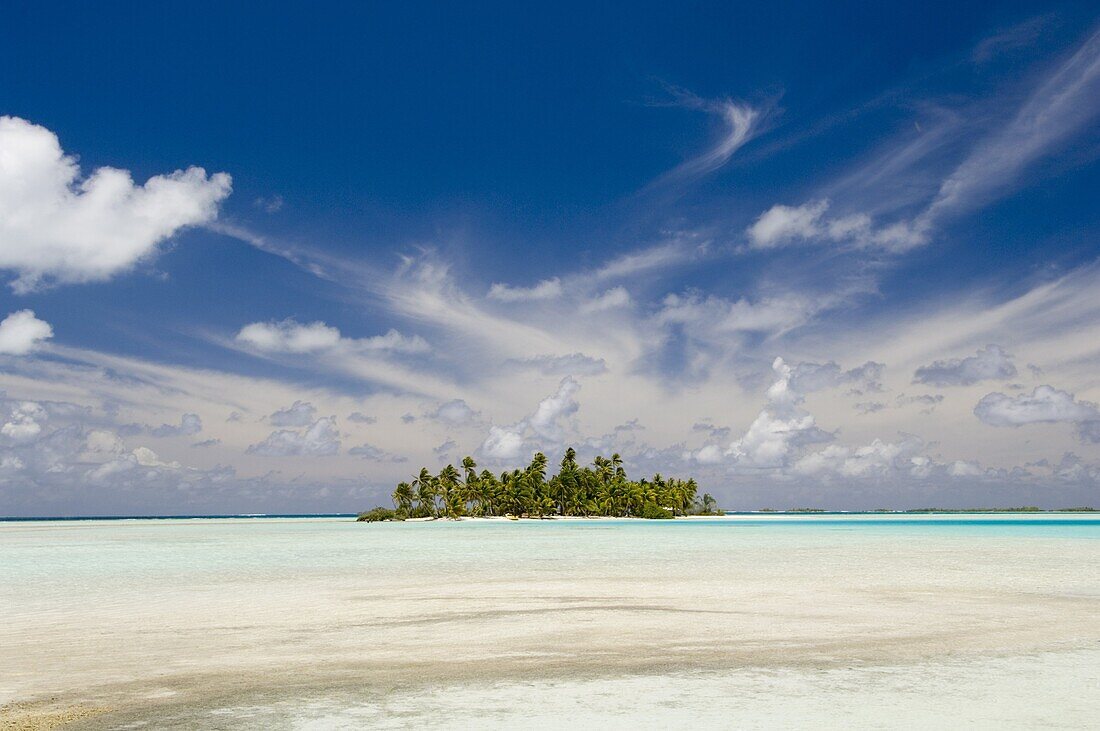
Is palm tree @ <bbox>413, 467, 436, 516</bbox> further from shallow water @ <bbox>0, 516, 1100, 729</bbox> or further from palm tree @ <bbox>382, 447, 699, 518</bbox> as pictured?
shallow water @ <bbox>0, 516, 1100, 729</bbox>

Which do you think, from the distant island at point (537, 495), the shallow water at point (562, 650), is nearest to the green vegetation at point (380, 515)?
the distant island at point (537, 495)

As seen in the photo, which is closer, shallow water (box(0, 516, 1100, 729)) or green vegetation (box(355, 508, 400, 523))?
shallow water (box(0, 516, 1100, 729))

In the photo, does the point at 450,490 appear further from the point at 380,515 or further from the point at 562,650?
the point at 562,650

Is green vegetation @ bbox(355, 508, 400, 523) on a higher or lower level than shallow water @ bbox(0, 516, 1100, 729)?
higher

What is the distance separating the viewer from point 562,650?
1344 centimetres

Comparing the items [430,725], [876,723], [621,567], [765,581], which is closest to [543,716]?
[430,725]

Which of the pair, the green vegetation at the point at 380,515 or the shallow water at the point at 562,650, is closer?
the shallow water at the point at 562,650

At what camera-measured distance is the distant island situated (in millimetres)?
144875

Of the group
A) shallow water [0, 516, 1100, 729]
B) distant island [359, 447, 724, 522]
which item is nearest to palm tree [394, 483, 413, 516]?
distant island [359, 447, 724, 522]

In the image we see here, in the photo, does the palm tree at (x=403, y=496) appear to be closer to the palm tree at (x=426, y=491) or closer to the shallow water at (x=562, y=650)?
the palm tree at (x=426, y=491)

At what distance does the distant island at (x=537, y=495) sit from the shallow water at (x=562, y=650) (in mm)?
117348

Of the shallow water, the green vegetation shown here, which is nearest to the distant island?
the green vegetation

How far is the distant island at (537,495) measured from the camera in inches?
5704

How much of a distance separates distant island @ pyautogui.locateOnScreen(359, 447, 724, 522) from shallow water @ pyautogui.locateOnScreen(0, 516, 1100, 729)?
11735 cm
